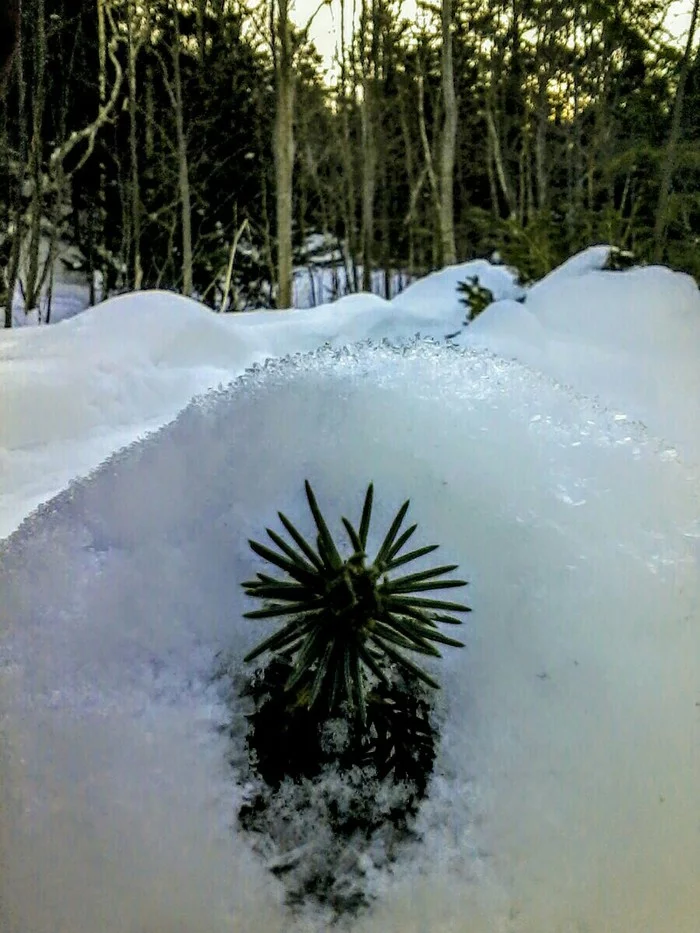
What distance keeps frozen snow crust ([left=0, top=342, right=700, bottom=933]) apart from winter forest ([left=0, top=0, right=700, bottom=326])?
13.0 ft

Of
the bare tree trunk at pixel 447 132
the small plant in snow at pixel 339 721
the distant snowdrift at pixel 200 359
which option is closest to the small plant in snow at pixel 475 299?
the distant snowdrift at pixel 200 359

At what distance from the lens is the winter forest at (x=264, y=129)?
7406 millimetres

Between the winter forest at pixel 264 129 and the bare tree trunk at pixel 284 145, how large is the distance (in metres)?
0.02

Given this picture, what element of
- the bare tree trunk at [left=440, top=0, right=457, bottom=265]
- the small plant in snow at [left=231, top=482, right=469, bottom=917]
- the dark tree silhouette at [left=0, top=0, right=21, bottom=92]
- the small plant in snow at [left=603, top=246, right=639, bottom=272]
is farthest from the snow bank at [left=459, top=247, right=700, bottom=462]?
the bare tree trunk at [left=440, top=0, right=457, bottom=265]

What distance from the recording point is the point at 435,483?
0.81 m

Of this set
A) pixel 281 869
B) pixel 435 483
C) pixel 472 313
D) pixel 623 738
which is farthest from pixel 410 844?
pixel 472 313

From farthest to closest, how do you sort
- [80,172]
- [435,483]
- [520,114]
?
[520,114]
[80,172]
[435,483]

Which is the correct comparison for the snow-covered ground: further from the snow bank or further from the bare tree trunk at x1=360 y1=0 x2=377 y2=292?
the bare tree trunk at x1=360 y1=0 x2=377 y2=292

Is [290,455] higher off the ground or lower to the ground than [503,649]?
higher

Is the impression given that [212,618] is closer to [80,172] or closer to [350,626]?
[350,626]

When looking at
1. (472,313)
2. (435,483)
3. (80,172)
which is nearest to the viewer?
(435,483)

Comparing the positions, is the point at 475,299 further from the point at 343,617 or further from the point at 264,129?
the point at 264,129

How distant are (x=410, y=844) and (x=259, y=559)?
318mm

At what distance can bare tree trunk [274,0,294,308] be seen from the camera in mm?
7961
